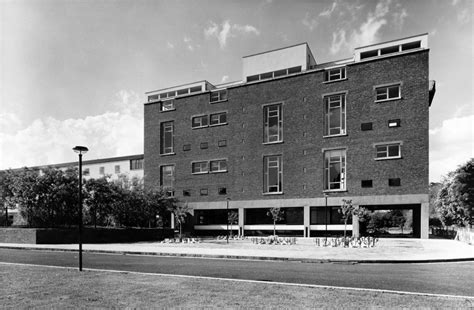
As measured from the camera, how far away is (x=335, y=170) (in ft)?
138

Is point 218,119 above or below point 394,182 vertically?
above

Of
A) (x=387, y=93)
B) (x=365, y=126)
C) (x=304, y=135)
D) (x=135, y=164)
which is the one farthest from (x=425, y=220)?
(x=135, y=164)

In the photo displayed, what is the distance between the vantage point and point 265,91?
4684cm

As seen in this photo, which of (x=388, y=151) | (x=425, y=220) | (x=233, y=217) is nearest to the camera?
(x=425, y=220)

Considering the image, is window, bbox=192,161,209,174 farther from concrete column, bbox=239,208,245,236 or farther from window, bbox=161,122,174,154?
concrete column, bbox=239,208,245,236

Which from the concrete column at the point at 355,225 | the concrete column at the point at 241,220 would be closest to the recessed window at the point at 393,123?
the concrete column at the point at 355,225

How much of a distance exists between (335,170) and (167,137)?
24849 mm

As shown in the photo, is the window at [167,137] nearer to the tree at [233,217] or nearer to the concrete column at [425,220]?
the tree at [233,217]

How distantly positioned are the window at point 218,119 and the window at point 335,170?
14543 millimetres

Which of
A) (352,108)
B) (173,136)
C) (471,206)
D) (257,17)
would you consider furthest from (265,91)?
(257,17)

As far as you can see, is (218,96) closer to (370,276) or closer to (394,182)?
(394,182)

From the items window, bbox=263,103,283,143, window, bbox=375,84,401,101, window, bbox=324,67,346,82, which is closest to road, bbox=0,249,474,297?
window, bbox=375,84,401,101

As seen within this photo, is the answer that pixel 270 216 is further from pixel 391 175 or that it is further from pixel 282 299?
pixel 282 299

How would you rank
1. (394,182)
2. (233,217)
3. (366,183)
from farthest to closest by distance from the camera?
1. (233,217)
2. (366,183)
3. (394,182)
